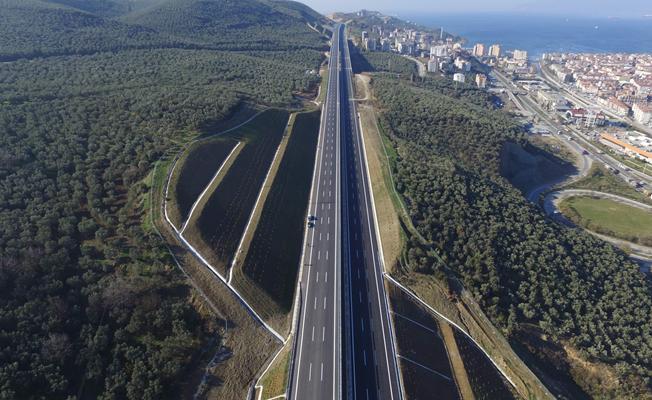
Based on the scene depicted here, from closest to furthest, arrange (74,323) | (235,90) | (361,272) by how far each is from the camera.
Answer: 1. (74,323)
2. (361,272)
3. (235,90)

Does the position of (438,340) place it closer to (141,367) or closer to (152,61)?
(141,367)

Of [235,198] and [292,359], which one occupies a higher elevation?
[235,198]

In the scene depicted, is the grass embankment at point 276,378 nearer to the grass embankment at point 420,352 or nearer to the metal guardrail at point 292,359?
the metal guardrail at point 292,359

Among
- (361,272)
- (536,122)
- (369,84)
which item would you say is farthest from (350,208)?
(536,122)

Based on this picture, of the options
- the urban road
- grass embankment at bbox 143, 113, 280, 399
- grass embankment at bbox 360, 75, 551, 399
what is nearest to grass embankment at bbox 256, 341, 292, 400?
the urban road

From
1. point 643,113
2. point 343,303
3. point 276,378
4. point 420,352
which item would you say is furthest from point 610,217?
point 643,113

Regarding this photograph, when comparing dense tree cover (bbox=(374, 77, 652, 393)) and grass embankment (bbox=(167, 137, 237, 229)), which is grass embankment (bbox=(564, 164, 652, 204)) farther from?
grass embankment (bbox=(167, 137, 237, 229))

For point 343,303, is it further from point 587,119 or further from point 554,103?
point 554,103
